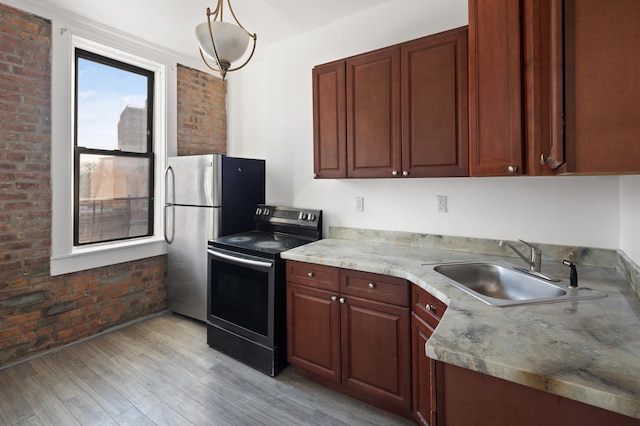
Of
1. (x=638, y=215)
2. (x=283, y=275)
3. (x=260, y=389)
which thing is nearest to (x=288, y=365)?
(x=260, y=389)

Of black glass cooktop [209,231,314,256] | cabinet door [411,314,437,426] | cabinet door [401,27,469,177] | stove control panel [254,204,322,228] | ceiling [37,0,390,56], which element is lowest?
cabinet door [411,314,437,426]

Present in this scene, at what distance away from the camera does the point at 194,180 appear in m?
3.14

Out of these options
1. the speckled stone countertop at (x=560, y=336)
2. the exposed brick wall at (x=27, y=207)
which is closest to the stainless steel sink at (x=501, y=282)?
the speckled stone countertop at (x=560, y=336)

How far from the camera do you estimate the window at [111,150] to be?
2.93 metres

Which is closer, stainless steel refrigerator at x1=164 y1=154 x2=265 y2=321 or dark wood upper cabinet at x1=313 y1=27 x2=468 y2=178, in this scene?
dark wood upper cabinet at x1=313 y1=27 x2=468 y2=178

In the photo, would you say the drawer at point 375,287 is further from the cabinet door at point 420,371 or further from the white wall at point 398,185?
the white wall at point 398,185

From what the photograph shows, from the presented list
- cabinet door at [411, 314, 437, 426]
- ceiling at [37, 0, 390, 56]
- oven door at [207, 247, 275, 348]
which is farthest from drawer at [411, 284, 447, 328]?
ceiling at [37, 0, 390, 56]

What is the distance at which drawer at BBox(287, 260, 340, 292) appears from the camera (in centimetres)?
208

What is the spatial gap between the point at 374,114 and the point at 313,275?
1194mm

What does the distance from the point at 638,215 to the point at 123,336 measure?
148 inches

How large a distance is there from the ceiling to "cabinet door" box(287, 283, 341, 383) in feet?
7.33

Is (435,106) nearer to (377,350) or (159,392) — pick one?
(377,350)

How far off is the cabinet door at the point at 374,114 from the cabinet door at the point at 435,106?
0.23 feet

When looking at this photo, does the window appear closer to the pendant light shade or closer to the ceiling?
the ceiling
